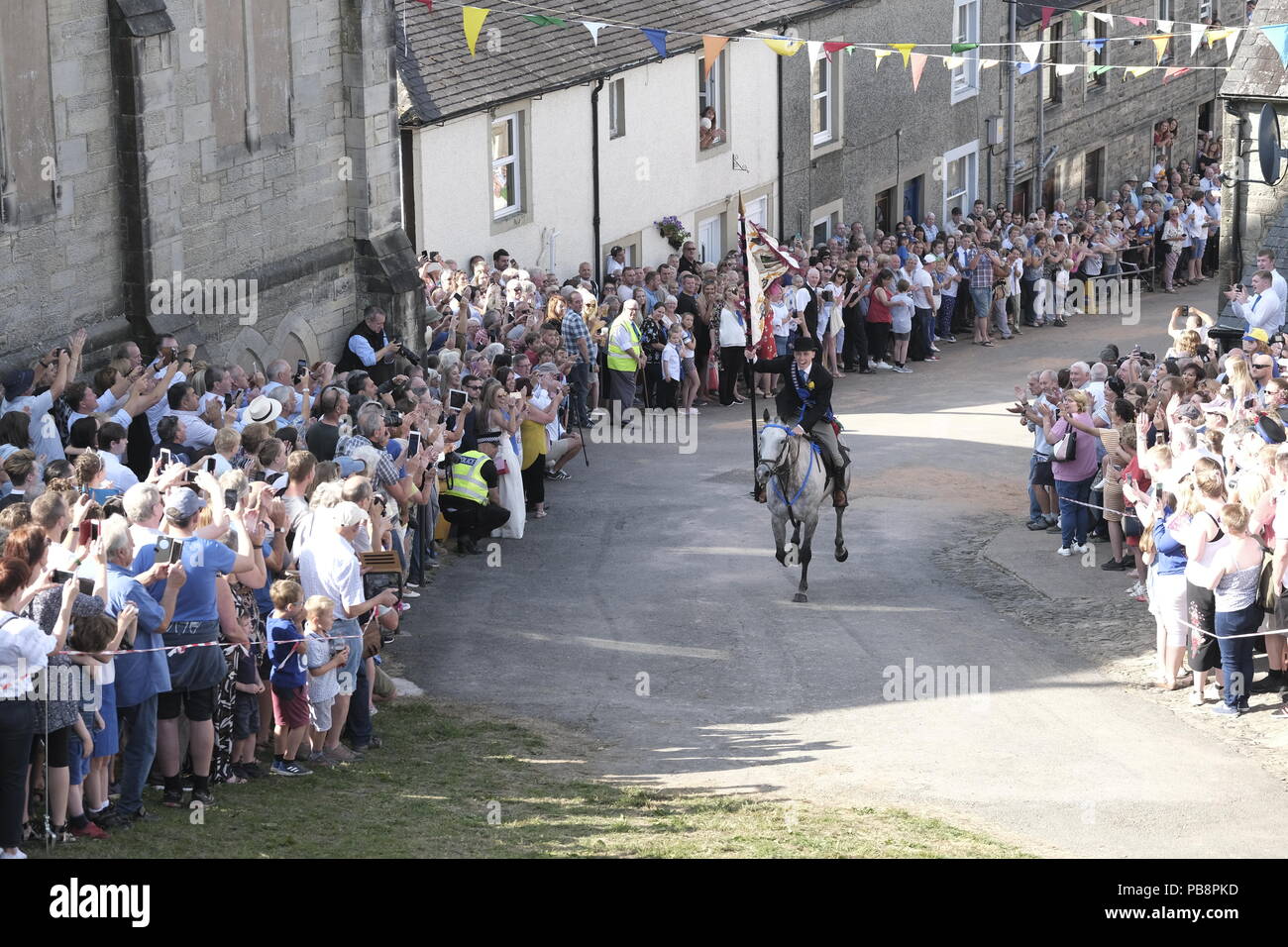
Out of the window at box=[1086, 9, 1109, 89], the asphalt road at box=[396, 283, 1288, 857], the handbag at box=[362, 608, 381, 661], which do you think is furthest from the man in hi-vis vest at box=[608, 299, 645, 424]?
the window at box=[1086, 9, 1109, 89]

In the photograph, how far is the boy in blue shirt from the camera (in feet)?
40.1

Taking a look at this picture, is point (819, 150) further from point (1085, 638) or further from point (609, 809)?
point (609, 809)

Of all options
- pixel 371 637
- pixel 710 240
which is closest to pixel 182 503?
pixel 371 637

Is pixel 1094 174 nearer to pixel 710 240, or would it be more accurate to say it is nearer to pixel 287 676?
pixel 710 240

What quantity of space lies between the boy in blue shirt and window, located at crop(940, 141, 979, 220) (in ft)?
89.0

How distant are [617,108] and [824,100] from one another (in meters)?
5.94

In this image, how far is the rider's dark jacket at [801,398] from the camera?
18156 mm

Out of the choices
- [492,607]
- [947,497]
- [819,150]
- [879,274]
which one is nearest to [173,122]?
[492,607]

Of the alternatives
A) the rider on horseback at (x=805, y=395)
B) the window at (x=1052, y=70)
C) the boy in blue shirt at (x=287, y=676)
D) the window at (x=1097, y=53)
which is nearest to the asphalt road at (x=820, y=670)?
the rider on horseback at (x=805, y=395)

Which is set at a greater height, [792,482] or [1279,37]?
[1279,37]

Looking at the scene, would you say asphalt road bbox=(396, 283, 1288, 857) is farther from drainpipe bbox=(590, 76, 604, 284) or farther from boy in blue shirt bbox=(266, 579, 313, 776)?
drainpipe bbox=(590, 76, 604, 284)

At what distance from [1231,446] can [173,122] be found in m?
10.4

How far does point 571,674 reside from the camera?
627 inches

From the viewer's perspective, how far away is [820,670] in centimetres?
1623
